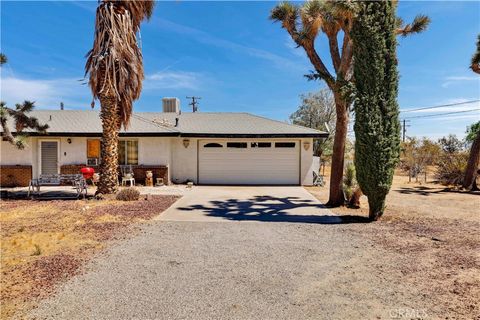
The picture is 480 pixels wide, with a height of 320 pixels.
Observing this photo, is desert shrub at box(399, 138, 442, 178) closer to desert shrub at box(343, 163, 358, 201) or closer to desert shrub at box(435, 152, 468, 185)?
desert shrub at box(435, 152, 468, 185)

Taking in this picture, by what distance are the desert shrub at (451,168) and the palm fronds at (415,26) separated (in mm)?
11448

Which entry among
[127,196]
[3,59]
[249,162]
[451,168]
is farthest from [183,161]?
[451,168]

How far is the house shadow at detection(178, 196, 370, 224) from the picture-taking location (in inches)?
333

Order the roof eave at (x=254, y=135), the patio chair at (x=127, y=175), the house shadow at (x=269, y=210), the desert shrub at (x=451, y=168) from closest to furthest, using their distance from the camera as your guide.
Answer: the house shadow at (x=269, y=210) < the patio chair at (x=127, y=175) < the roof eave at (x=254, y=135) < the desert shrub at (x=451, y=168)

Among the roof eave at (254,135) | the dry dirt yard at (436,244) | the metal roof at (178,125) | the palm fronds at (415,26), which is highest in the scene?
the palm fronds at (415,26)

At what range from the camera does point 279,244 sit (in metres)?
6.14

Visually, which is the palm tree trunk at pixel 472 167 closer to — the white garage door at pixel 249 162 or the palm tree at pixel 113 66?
the white garage door at pixel 249 162

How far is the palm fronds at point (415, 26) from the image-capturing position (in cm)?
981

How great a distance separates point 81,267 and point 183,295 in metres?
2.06

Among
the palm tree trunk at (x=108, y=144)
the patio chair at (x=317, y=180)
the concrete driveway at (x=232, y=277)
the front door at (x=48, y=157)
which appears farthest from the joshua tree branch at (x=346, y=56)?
the front door at (x=48, y=157)

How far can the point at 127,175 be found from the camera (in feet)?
49.7

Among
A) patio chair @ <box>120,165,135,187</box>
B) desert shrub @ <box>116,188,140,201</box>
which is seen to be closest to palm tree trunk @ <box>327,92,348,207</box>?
desert shrub @ <box>116,188,140,201</box>

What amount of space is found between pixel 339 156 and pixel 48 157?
1497 centimetres

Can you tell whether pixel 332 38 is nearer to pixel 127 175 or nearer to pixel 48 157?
pixel 127 175
